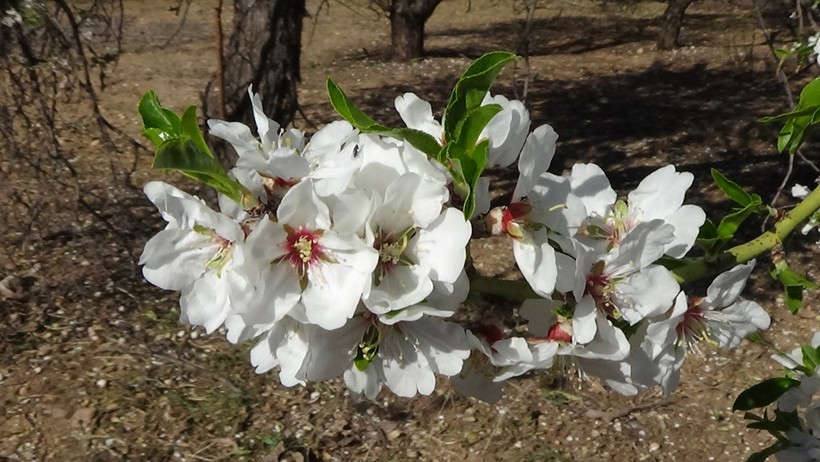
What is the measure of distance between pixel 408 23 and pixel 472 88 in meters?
7.88

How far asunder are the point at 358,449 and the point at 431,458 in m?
0.28

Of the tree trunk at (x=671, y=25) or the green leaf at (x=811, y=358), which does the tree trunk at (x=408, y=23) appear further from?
the green leaf at (x=811, y=358)

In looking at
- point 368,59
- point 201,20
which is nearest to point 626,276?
point 368,59

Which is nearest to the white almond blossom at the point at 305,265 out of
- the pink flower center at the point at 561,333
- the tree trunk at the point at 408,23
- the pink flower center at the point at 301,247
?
the pink flower center at the point at 301,247

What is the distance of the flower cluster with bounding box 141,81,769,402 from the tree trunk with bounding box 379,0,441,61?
7.71 metres

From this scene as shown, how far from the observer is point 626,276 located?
0.85 metres

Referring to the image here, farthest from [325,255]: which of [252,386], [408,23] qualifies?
[408,23]

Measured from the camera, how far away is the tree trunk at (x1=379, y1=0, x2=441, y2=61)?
27.3ft

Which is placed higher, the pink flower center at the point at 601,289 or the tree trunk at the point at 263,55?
the pink flower center at the point at 601,289

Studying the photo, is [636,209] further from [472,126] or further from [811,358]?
[811,358]

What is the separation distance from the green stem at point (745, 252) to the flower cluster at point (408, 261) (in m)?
0.02

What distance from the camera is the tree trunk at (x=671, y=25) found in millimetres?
8281

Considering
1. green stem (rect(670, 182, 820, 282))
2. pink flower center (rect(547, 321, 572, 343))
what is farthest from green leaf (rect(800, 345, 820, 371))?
pink flower center (rect(547, 321, 572, 343))

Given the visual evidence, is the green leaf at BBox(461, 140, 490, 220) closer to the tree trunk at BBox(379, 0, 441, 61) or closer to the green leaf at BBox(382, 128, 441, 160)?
the green leaf at BBox(382, 128, 441, 160)
